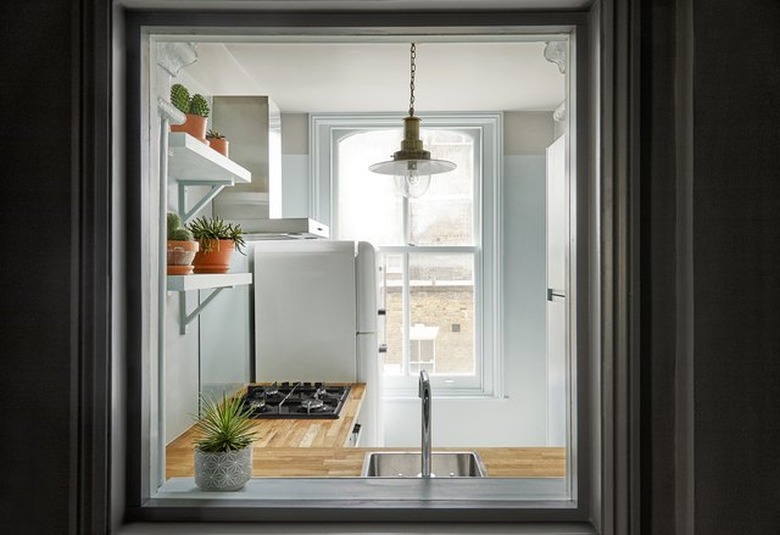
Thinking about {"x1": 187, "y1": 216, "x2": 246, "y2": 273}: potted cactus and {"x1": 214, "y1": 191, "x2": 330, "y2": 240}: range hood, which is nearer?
{"x1": 187, "y1": 216, "x2": 246, "y2": 273}: potted cactus

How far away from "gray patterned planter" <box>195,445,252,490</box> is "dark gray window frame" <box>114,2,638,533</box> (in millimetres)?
65

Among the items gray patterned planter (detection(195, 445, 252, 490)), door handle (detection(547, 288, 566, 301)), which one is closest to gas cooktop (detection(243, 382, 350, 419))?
door handle (detection(547, 288, 566, 301))

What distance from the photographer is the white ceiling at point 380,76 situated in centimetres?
246

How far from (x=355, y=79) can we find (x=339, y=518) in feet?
8.00

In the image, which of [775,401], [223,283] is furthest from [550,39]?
[223,283]

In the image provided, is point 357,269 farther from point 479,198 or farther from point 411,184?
point 479,198

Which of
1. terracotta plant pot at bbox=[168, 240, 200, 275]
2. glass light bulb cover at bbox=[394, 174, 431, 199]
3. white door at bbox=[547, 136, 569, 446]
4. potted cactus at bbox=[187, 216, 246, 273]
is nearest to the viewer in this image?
terracotta plant pot at bbox=[168, 240, 200, 275]

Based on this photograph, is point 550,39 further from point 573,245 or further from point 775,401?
point 775,401

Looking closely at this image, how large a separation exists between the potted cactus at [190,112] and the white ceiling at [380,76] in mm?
455

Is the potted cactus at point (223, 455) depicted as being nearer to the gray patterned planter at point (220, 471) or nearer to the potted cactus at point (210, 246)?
the gray patterned planter at point (220, 471)

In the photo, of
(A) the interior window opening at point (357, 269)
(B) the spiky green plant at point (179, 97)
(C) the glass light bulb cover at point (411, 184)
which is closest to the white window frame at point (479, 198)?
(A) the interior window opening at point (357, 269)

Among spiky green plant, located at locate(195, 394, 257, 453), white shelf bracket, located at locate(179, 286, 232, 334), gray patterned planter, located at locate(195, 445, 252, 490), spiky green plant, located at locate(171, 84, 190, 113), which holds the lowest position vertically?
gray patterned planter, located at locate(195, 445, 252, 490)

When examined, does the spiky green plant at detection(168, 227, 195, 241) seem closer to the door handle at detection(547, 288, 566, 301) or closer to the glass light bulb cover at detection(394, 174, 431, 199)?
the glass light bulb cover at detection(394, 174, 431, 199)

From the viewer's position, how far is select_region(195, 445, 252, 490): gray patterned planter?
945 mm
